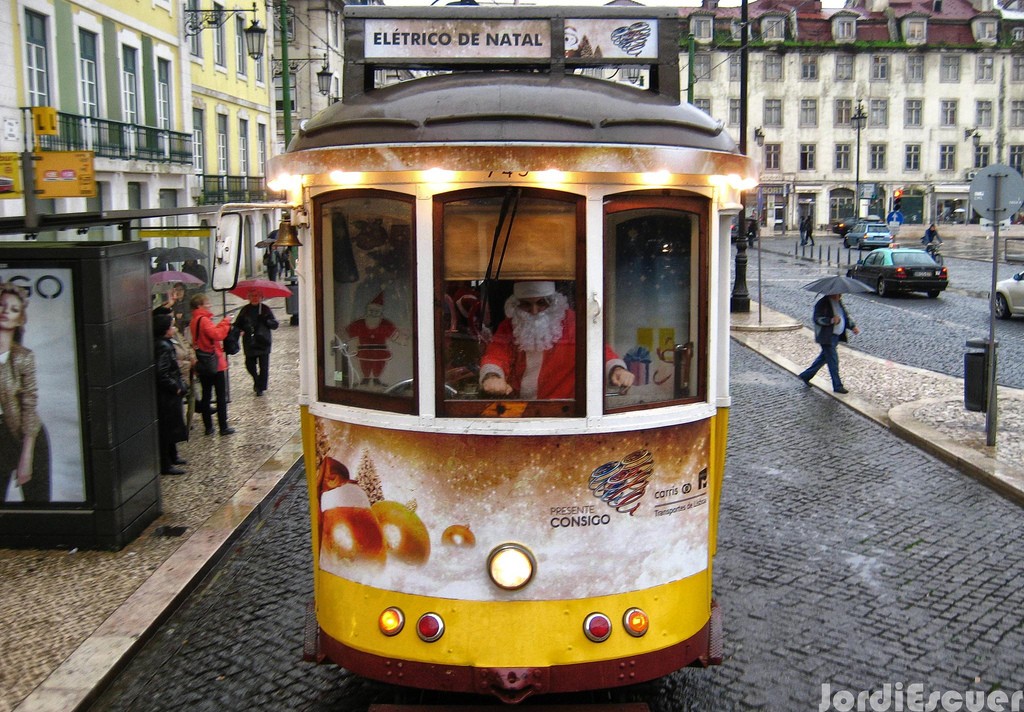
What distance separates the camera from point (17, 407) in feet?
26.0

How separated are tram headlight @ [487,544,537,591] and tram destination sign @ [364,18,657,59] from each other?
2.30 m

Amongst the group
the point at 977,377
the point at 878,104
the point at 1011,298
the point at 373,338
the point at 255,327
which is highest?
the point at 878,104

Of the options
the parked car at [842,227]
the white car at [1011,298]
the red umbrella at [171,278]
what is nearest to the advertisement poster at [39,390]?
the red umbrella at [171,278]

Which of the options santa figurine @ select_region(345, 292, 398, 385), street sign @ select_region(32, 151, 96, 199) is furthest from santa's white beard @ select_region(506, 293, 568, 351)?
street sign @ select_region(32, 151, 96, 199)

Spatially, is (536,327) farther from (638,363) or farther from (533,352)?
(638,363)

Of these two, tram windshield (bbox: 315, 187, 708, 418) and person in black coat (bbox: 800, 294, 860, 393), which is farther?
person in black coat (bbox: 800, 294, 860, 393)

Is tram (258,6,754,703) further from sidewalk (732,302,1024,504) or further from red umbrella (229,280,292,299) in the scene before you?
red umbrella (229,280,292,299)

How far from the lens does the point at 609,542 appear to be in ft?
15.5

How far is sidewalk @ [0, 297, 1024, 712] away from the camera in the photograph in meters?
6.06

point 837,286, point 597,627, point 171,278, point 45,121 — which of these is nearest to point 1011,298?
point 837,286

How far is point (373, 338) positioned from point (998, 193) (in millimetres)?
8684

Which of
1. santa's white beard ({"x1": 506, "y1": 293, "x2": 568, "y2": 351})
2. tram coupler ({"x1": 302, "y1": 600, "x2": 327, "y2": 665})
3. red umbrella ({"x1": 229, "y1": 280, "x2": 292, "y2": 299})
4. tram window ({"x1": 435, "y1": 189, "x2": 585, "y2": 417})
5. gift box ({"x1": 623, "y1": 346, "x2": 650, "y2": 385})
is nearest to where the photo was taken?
tram window ({"x1": 435, "y1": 189, "x2": 585, "y2": 417})

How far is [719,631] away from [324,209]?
113 inches

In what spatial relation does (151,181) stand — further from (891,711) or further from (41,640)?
(891,711)
